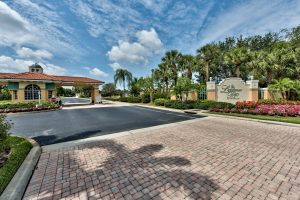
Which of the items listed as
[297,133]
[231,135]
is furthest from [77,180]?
[297,133]

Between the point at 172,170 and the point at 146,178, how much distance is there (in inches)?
30.3

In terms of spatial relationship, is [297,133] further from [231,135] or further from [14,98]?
[14,98]

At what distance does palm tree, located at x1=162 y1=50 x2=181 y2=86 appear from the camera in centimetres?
3166

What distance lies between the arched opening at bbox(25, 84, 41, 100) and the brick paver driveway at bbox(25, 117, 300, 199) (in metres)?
23.9

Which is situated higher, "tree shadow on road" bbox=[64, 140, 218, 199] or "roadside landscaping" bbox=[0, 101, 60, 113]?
"roadside landscaping" bbox=[0, 101, 60, 113]

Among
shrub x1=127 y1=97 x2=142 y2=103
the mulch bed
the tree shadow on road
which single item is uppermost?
shrub x1=127 y1=97 x2=142 y2=103

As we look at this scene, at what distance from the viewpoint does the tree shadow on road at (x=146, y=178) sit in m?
3.15

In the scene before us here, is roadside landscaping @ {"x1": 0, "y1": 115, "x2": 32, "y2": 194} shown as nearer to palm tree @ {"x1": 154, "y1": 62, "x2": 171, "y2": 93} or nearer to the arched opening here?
the arched opening

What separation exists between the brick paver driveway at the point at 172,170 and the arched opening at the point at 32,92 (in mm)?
23893

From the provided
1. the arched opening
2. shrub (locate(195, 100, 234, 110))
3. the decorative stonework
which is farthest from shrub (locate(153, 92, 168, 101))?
the arched opening

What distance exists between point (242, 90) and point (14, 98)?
32015 mm

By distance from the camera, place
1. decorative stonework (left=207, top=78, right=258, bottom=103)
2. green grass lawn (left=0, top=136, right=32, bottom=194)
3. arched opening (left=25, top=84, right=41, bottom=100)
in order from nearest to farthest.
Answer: green grass lawn (left=0, top=136, right=32, bottom=194), decorative stonework (left=207, top=78, right=258, bottom=103), arched opening (left=25, top=84, right=41, bottom=100)

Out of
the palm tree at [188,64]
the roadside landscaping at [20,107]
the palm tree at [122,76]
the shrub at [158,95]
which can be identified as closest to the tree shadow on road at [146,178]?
the roadside landscaping at [20,107]

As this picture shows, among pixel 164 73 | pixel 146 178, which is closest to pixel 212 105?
pixel 146 178
